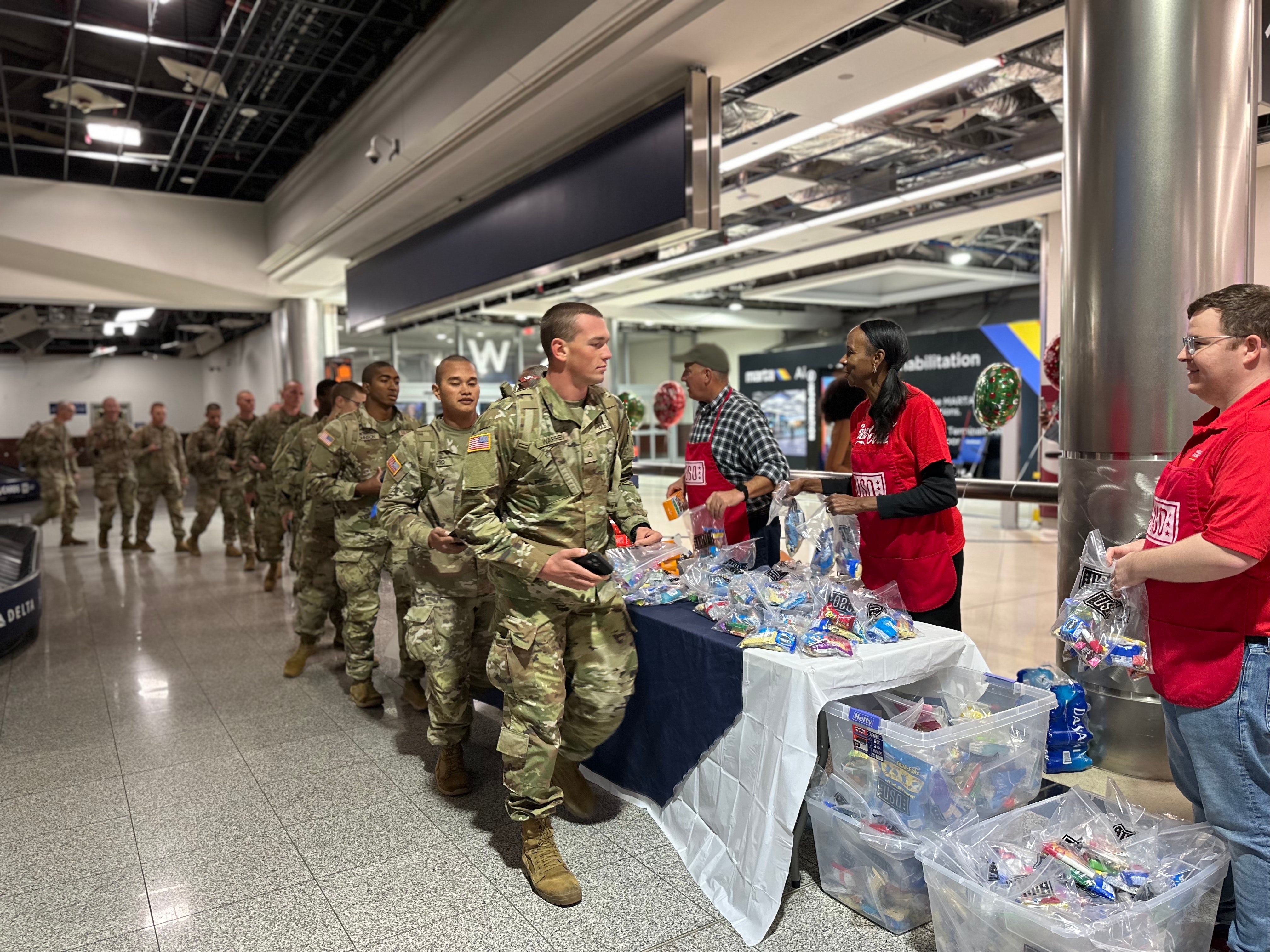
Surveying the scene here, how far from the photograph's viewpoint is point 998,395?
6.50 metres

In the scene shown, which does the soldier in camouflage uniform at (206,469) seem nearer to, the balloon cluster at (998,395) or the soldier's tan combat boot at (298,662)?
the soldier's tan combat boot at (298,662)

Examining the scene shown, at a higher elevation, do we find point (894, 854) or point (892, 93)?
point (892, 93)

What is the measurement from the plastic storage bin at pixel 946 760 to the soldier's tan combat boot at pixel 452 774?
5.32 ft

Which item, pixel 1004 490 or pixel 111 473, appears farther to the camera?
pixel 111 473

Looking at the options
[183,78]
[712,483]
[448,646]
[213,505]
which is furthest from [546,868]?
[213,505]

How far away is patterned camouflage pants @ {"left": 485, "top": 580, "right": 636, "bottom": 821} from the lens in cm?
264

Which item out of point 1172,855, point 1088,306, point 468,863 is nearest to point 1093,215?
point 1088,306

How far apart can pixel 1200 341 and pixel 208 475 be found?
35.6ft

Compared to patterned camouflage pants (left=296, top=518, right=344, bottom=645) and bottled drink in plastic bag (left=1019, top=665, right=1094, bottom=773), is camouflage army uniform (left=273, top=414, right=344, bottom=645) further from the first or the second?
bottled drink in plastic bag (left=1019, top=665, right=1094, bottom=773)

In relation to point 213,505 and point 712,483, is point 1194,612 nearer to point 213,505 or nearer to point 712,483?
point 712,483

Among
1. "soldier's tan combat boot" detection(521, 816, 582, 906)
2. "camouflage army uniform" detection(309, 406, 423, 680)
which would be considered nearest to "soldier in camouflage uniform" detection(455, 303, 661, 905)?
"soldier's tan combat boot" detection(521, 816, 582, 906)

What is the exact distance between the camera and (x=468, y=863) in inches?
112

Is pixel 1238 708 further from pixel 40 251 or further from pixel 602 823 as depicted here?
pixel 40 251

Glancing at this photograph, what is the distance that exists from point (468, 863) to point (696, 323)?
18549mm
